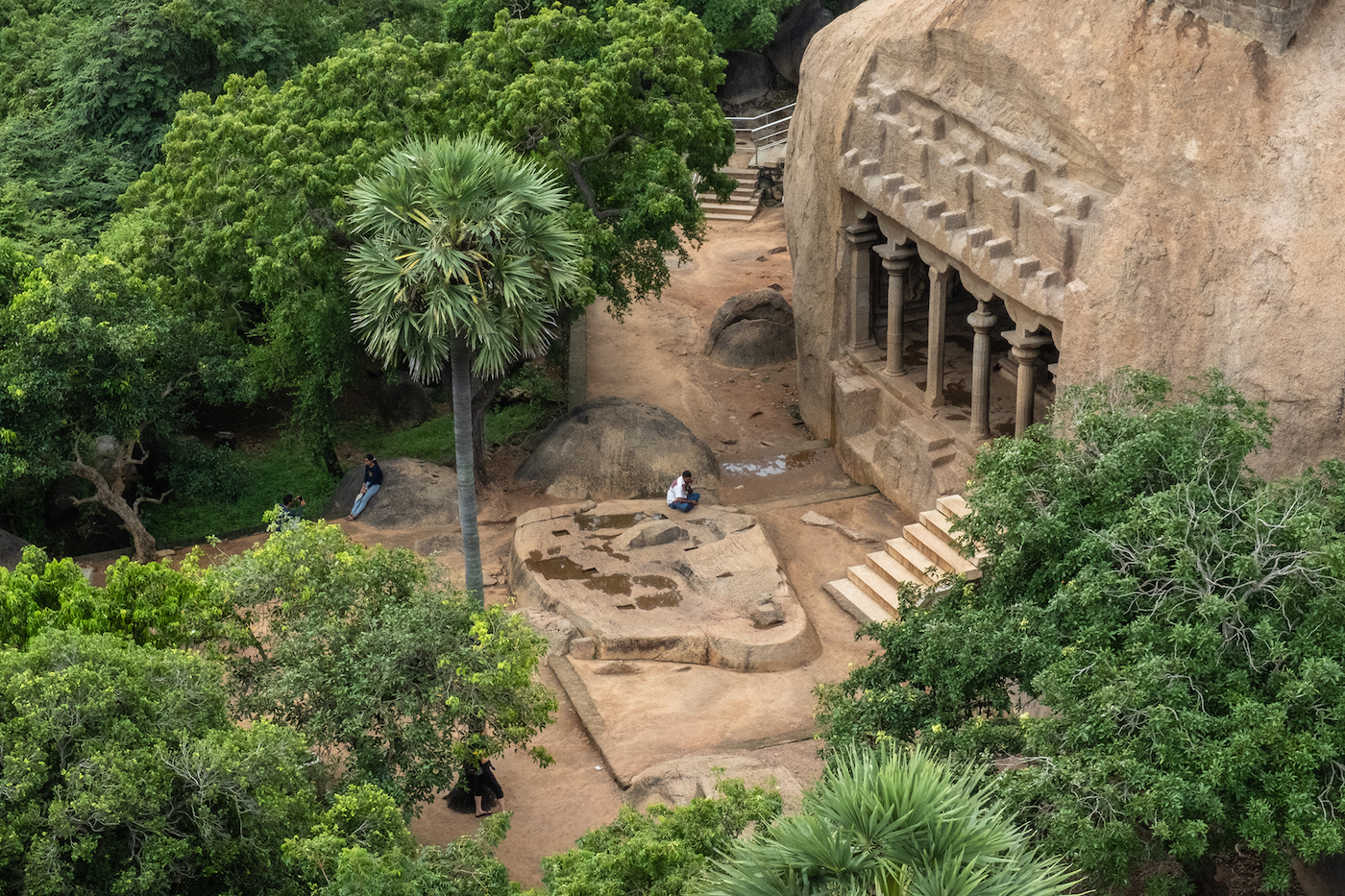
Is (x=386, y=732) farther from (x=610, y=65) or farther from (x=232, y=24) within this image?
(x=232, y=24)

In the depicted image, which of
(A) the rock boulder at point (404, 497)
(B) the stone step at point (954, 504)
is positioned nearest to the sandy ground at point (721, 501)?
(A) the rock boulder at point (404, 497)

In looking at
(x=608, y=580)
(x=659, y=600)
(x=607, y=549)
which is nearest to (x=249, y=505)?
(x=607, y=549)

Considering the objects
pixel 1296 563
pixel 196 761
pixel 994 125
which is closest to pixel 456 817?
pixel 196 761

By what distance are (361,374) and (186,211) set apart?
4.82m

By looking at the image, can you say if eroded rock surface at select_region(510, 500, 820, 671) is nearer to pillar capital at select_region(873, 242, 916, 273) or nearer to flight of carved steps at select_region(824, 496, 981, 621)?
flight of carved steps at select_region(824, 496, 981, 621)

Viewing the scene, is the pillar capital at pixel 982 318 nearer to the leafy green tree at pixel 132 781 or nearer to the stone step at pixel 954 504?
the stone step at pixel 954 504

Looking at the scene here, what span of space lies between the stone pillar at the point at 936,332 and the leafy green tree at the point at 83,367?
14.0 meters

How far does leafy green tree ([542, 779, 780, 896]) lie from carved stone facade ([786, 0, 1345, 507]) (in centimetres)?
998

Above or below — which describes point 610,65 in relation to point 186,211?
above

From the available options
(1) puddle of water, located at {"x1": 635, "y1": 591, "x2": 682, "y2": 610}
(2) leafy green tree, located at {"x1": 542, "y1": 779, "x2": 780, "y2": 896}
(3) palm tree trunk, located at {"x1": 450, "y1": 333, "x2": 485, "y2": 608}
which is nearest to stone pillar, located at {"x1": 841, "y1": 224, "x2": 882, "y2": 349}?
(1) puddle of water, located at {"x1": 635, "y1": 591, "x2": 682, "y2": 610}

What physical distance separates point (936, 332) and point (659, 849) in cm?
1579

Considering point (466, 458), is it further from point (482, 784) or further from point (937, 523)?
point (937, 523)

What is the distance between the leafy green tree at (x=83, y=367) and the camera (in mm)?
24766

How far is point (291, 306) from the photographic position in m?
27.8
